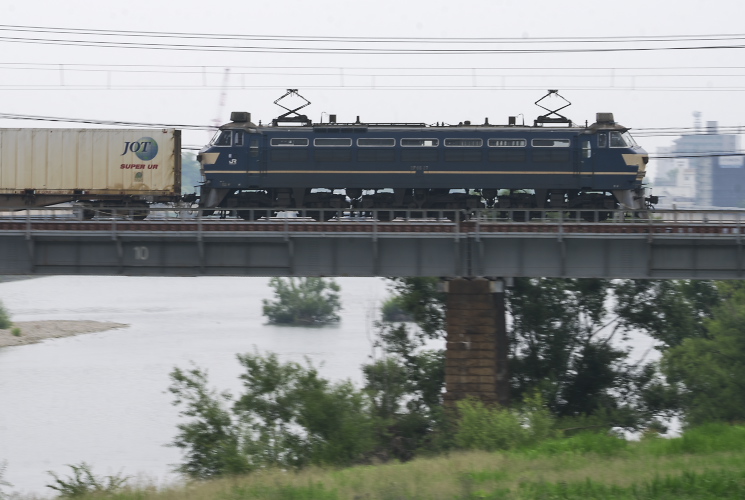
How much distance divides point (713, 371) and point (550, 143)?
43.1 ft

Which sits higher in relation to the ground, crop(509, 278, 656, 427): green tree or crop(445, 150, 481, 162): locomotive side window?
crop(445, 150, 481, 162): locomotive side window

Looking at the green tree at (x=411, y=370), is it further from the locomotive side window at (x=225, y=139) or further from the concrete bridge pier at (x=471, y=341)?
the locomotive side window at (x=225, y=139)

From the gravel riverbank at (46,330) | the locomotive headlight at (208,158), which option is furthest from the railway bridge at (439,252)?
the gravel riverbank at (46,330)

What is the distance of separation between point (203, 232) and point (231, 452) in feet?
25.7

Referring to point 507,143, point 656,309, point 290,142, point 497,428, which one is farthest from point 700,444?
point 290,142

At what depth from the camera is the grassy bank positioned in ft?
50.1

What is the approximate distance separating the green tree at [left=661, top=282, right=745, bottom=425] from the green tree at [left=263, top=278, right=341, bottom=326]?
4341cm

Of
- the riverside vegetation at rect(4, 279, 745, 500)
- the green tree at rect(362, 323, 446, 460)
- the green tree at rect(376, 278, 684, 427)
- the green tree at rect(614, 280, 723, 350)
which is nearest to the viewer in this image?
the riverside vegetation at rect(4, 279, 745, 500)

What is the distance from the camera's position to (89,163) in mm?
34312

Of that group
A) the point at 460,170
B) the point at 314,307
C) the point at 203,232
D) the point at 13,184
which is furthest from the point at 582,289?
the point at 314,307

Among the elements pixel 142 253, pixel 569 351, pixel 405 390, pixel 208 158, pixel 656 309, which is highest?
pixel 208 158

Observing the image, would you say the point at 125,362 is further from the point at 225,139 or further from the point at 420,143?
the point at 420,143

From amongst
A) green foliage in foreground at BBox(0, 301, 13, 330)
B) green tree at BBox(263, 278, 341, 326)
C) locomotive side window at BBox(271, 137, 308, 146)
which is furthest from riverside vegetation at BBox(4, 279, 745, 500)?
green foliage in foreground at BBox(0, 301, 13, 330)

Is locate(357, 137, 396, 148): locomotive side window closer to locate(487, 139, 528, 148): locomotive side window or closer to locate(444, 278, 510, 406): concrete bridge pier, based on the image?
locate(487, 139, 528, 148): locomotive side window
